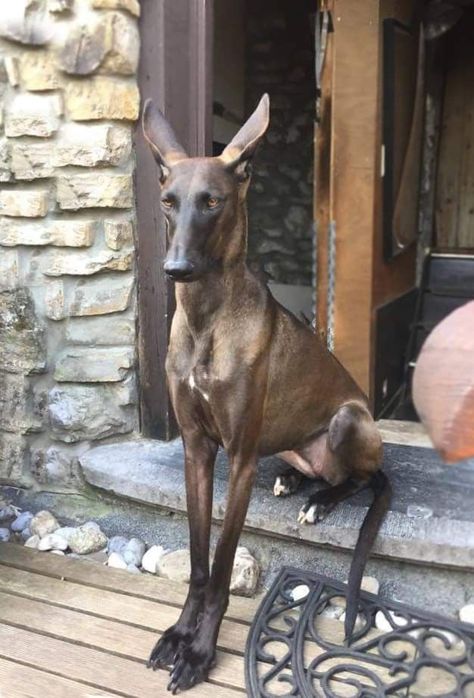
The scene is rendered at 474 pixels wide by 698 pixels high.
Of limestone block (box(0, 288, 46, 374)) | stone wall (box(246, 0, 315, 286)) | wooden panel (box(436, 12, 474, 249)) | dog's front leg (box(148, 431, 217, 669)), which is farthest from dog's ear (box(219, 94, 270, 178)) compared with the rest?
wooden panel (box(436, 12, 474, 249))

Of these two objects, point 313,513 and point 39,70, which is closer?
point 313,513

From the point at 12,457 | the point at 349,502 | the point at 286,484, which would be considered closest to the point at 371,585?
the point at 349,502

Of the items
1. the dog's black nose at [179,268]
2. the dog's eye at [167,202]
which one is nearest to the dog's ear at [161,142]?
the dog's eye at [167,202]

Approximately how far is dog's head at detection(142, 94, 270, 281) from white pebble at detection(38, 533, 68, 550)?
53.2 inches

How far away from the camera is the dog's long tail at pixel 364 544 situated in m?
2.20

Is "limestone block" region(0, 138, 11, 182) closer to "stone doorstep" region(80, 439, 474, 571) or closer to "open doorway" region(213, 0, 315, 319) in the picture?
"stone doorstep" region(80, 439, 474, 571)

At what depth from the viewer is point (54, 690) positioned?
1.99 m

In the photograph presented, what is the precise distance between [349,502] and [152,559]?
2.45 feet

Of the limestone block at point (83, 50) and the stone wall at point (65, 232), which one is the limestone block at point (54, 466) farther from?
the limestone block at point (83, 50)

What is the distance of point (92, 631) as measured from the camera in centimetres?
225

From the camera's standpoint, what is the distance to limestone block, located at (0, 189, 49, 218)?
112 inches

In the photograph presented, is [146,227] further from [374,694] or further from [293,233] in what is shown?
[293,233]

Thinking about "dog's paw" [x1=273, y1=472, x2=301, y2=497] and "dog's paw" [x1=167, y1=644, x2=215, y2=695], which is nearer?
"dog's paw" [x1=167, y1=644, x2=215, y2=695]

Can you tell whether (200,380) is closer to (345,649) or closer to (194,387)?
(194,387)
